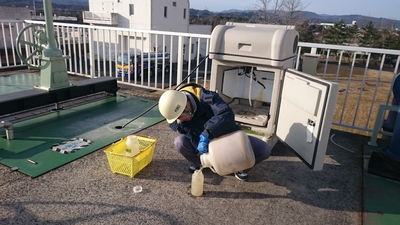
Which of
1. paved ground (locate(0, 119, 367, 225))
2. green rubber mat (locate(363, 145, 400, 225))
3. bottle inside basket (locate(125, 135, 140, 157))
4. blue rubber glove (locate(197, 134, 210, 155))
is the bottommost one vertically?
paved ground (locate(0, 119, 367, 225))

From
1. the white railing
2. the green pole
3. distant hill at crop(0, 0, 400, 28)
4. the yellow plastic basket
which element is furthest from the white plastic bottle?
distant hill at crop(0, 0, 400, 28)

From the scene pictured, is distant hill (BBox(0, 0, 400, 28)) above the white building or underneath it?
above

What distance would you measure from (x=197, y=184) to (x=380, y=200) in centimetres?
142

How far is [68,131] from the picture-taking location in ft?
9.96

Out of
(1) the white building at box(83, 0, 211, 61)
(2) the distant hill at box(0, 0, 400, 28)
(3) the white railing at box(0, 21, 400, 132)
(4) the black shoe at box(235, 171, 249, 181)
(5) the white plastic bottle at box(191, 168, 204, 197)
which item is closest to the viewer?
(5) the white plastic bottle at box(191, 168, 204, 197)

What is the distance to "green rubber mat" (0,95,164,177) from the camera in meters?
2.40

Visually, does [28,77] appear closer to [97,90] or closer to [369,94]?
[97,90]

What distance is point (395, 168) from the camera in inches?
94.1

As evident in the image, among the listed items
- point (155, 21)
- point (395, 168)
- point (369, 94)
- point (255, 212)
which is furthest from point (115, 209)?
point (155, 21)

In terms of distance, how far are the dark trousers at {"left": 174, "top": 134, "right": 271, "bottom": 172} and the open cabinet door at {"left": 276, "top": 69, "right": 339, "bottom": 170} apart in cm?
31

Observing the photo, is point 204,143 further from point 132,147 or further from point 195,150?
point 132,147

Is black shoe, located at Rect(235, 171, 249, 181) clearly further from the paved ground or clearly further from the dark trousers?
the dark trousers

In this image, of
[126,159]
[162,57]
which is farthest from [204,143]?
[162,57]

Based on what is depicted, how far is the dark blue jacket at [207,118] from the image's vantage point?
1.93 meters
